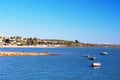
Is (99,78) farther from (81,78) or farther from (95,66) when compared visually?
(95,66)

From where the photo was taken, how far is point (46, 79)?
192 ft

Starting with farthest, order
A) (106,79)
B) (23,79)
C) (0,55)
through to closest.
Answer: (0,55) → (106,79) → (23,79)

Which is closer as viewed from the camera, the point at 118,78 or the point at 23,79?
the point at 23,79

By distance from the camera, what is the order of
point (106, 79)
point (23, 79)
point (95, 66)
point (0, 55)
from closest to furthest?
1. point (23, 79)
2. point (106, 79)
3. point (95, 66)
4. point (0, 55)

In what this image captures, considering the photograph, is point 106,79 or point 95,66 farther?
point 95,66

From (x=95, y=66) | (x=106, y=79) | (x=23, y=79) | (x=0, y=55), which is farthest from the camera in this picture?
(x=0, y=55)

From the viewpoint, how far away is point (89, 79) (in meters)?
60.4

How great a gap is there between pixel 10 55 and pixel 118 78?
79.4 metres

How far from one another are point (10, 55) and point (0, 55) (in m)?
6.42

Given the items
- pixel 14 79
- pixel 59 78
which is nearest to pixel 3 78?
pixel 14 79

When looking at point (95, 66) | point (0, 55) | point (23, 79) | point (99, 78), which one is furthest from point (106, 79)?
point (0, 55)

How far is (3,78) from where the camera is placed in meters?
57.8

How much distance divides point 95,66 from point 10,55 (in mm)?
56905

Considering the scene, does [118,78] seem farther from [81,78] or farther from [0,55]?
[0,55]
